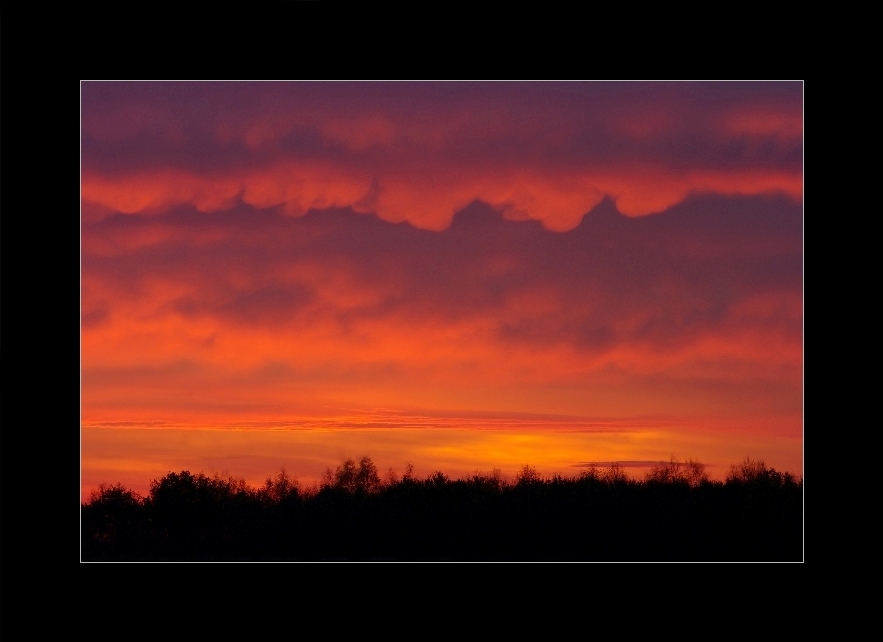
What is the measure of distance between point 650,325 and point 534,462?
1.67m

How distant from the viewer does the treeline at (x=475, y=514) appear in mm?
8328

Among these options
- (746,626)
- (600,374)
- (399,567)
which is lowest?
(746,626)

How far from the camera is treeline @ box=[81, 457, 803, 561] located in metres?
8.33

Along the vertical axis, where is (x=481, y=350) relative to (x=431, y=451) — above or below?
above

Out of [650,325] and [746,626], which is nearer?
[746,626]

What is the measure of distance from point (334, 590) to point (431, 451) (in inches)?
140

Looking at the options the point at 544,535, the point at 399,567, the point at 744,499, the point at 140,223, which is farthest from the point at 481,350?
the point at 399,567

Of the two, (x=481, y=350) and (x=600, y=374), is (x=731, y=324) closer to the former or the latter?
(x=600, y=374)

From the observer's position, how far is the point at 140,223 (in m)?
8.74

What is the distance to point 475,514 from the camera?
8492mm

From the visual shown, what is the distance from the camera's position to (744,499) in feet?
27.7
